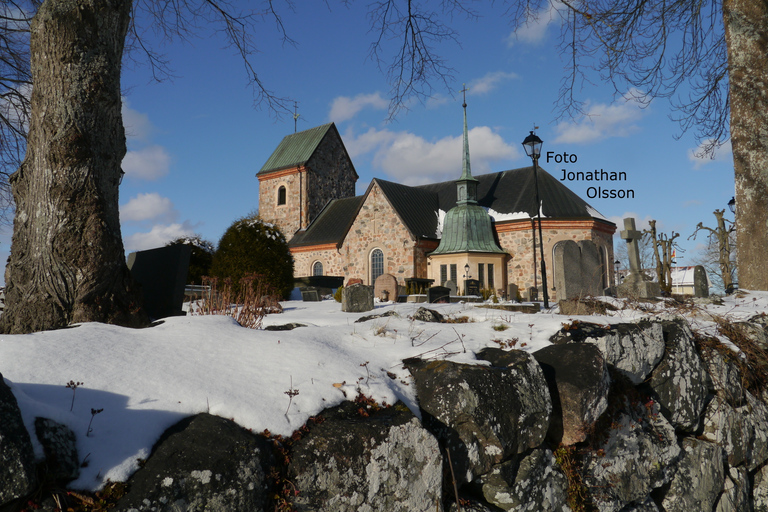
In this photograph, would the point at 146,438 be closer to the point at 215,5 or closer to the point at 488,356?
the point at 488,356

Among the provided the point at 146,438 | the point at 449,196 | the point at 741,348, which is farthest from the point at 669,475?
the point at 449,196

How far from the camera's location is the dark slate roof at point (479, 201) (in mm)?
23500

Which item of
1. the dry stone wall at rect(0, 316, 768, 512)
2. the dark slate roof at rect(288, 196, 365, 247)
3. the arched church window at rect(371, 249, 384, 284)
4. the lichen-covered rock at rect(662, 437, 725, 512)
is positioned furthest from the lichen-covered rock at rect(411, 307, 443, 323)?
the dark slate roof at rect(288, 196, 365, 247)

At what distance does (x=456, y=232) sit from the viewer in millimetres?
22922

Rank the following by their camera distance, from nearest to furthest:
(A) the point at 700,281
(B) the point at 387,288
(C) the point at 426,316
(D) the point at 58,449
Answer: (D) the point at 58,449 → (C) the point at 426,316 → (A) the point at 700,281 → (B) the point at 387,288

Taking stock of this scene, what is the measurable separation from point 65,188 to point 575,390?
14.0ft

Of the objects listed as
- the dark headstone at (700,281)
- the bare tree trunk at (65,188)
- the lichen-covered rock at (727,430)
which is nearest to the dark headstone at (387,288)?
the dark headstone at (700,281)

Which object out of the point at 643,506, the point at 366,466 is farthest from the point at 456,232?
the point at 366,466

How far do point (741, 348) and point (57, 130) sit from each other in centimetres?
658

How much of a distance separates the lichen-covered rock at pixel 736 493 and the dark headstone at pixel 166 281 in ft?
18.3

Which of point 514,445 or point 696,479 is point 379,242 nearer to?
point 696,479

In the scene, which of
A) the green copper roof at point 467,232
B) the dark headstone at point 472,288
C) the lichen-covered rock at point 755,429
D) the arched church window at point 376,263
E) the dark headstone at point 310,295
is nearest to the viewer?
the lichen-covered rock at point 755,429

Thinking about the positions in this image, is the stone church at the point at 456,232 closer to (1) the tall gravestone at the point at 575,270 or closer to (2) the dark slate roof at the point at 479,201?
(2) the dark slate roof at the point at 479,201

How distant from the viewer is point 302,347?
3.23m
